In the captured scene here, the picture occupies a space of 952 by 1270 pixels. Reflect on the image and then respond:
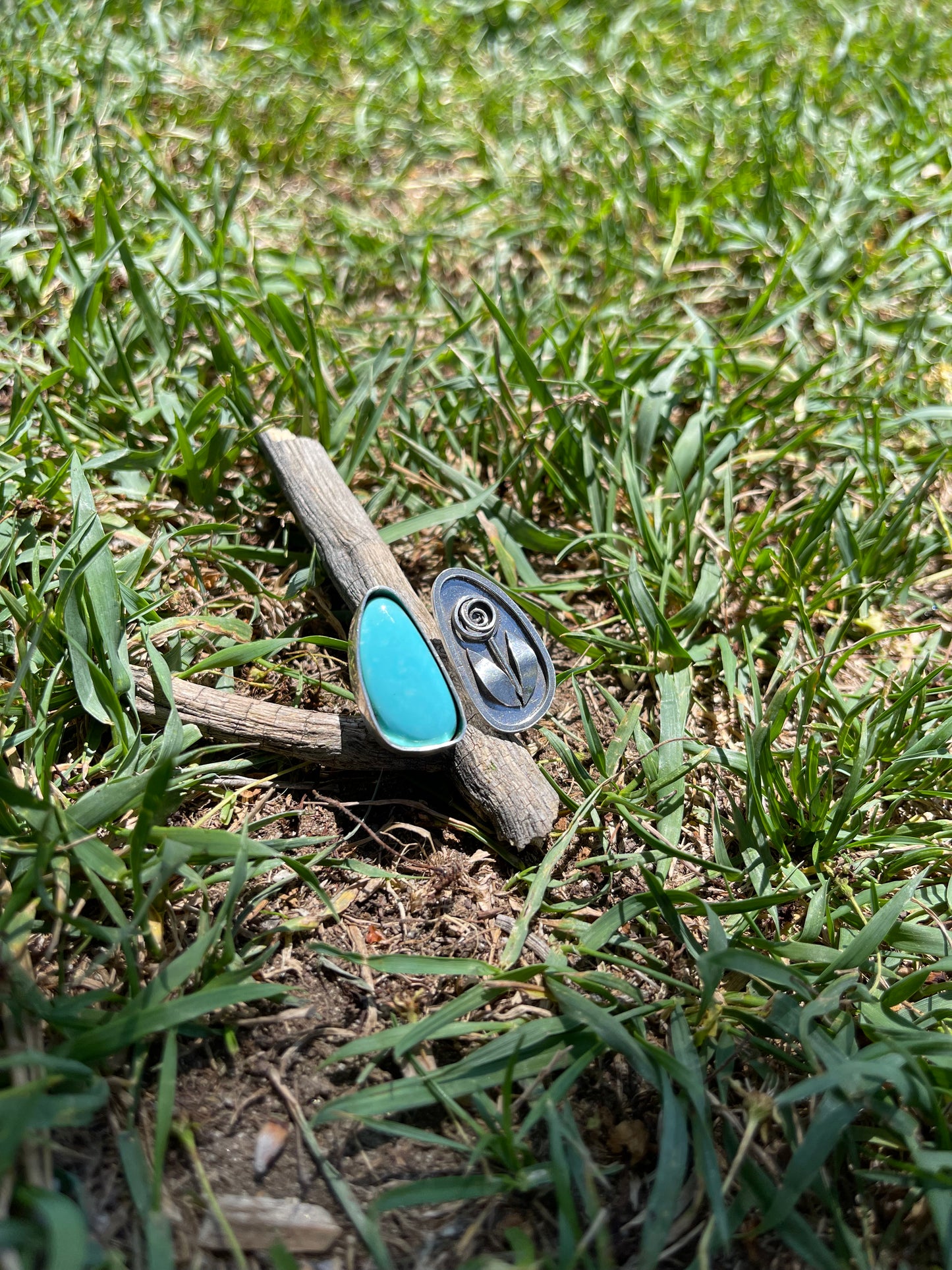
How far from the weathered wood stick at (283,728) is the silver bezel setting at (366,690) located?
71 mm

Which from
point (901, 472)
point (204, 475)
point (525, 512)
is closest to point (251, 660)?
point (204, 475)

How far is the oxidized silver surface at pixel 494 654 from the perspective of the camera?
183 cm

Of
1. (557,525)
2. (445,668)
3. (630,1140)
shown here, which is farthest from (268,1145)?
(557,525)

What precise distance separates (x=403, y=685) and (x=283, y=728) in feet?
0.87

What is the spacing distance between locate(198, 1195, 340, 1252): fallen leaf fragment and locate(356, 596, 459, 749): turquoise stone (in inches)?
28.6

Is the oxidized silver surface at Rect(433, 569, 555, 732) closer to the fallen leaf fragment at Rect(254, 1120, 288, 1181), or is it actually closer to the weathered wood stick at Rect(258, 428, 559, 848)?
the weathered wood stick at Rect(258, 428, 559, 848)

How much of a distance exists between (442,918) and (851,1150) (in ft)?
2.45

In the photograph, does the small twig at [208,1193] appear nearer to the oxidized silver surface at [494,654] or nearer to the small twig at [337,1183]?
the small twig at [337,1183]

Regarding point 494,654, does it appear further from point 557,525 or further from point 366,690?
point 557,525

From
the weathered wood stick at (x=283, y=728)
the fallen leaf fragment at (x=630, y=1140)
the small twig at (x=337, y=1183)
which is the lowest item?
the fallen leaf fragment at (x=630, y=1140)

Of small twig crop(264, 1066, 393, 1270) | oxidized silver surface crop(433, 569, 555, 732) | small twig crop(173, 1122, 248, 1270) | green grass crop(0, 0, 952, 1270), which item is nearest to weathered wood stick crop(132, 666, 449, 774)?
green grass crop(0, 0, 952, 1270)

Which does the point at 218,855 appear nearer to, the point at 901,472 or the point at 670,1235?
the point at 670,1235

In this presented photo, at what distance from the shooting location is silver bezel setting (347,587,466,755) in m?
1.73

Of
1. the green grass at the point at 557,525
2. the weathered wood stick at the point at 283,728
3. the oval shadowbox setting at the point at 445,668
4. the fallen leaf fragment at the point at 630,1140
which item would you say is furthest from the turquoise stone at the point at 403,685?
the fallen leaf fragment at the point at 630,1140
